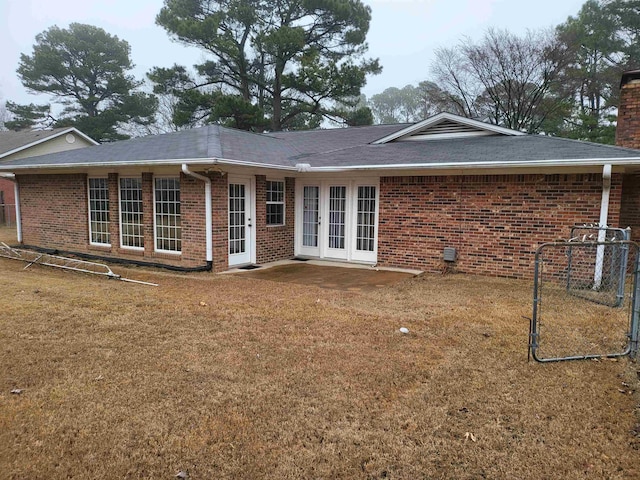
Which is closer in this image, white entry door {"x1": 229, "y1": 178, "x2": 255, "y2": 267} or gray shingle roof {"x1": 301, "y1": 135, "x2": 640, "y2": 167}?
gray shingle roof {"x1": 301, "y1": 135, "x2": 640, "y2": 167}

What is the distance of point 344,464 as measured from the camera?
2.80 metres

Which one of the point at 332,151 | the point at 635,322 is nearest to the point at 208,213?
the point at 332,151

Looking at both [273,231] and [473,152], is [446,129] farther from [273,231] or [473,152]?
[273,231]

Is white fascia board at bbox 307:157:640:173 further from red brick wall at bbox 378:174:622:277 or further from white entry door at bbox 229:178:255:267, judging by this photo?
white entry door at bbox 229:178:255:267

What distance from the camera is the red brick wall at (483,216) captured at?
8391 mm

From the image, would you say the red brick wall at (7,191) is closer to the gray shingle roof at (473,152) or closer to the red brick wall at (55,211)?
the red brick wall at (55,211)

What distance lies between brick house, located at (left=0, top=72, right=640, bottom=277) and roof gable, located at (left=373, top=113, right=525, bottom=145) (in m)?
0.03

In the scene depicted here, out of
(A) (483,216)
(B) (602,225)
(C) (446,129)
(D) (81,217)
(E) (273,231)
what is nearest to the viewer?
(B) (602,225)

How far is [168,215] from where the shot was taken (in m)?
10.2

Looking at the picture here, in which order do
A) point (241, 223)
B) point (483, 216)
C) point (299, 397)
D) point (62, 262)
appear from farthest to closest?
1. point (62, 262)
2. point (241, 223)
3. point (483, 216)
4. point (299, 397)

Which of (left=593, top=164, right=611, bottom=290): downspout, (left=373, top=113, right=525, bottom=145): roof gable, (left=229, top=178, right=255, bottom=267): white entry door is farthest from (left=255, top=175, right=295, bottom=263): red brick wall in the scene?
(left=593, top=164, right=611, bottom=290): downspout

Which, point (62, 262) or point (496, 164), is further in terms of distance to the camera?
point (62, 262)

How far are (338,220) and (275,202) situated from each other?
1.62 meters

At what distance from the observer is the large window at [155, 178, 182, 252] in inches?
395
